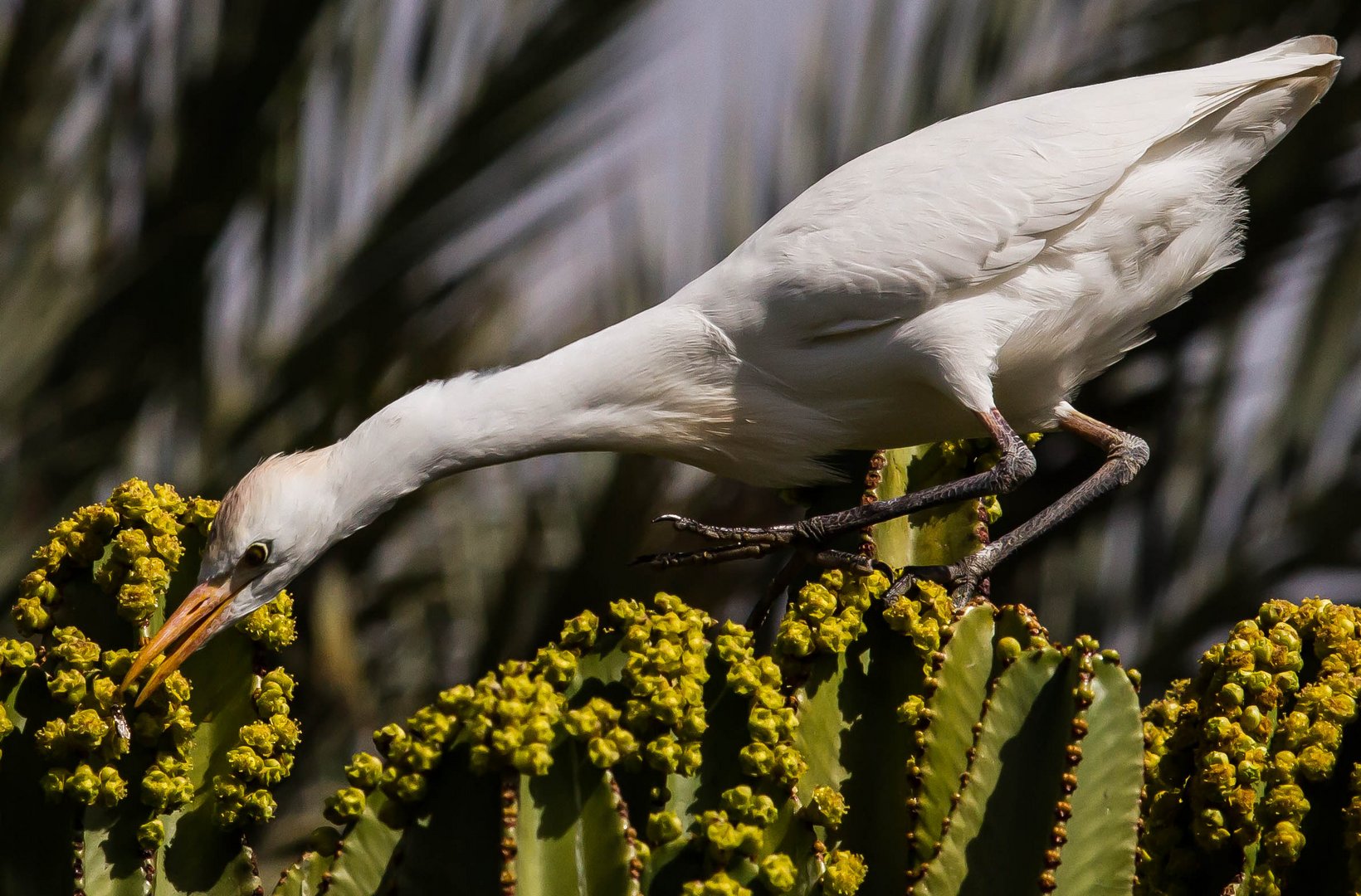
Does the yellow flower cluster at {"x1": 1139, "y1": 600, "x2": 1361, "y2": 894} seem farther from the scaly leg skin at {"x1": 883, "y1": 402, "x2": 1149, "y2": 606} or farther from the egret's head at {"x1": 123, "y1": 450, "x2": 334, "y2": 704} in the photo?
the egret's head at {"x1": 123, "y1": 450, "x2": 334, "y2": 704}

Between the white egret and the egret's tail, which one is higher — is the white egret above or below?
below

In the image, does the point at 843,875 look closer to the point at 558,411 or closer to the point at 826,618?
the point at 826,618

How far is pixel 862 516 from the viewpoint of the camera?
2307 mm

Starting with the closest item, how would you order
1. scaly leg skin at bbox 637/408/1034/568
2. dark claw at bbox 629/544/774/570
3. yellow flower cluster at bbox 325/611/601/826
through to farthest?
yellow flower cluster at bbox 325/611/601/826, scaly leg skin at bbox 637/408/1034/568, dark claw at bbox 629/544/774/570

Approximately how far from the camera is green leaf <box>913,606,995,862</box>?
1.71 m

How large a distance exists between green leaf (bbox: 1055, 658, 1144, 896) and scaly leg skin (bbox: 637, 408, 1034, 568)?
64cm

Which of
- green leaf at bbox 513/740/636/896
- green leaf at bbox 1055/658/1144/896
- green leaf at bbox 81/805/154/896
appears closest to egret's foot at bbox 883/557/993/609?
green leaf at bbox 1055/658/1144/896

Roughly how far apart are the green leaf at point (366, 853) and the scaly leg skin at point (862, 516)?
0.92 meters

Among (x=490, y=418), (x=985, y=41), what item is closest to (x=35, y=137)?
(x=490, y=418)

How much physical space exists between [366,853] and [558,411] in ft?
3.39

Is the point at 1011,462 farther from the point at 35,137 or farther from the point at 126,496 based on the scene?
the point at 35,137

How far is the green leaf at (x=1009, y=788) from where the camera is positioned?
1.64 meters

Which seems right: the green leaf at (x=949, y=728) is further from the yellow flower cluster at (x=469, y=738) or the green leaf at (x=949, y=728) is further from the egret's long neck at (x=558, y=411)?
the egret's long neck at (x=558, y=411)

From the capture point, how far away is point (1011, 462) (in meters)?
2.38
